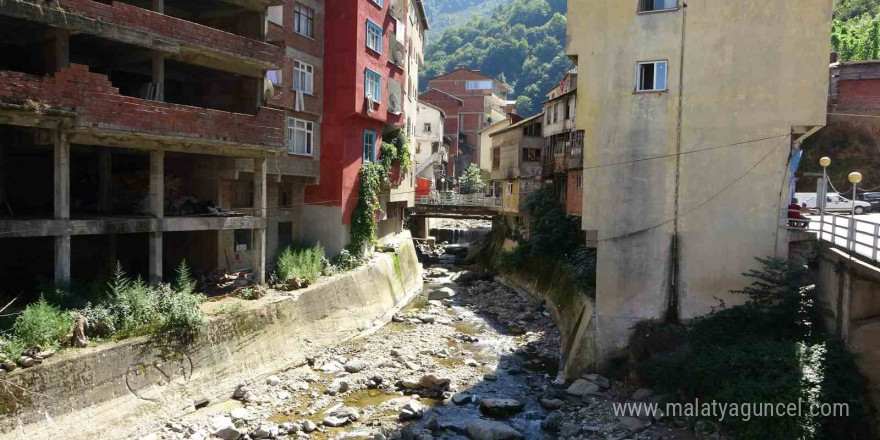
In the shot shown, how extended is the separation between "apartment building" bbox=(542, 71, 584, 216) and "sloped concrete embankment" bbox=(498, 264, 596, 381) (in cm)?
388

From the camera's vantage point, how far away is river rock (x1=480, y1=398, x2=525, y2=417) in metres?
16.5

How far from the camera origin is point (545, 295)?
101ft

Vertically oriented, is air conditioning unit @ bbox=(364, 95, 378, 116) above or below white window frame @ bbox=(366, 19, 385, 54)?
below

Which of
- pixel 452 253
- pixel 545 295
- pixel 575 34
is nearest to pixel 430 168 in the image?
pixel 452 253

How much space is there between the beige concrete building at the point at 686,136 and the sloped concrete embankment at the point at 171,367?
10.1m

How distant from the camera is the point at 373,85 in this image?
93.0 feet

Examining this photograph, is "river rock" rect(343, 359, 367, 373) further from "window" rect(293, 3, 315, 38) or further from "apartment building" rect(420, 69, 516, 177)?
"apartment building" rect(420, 69, 516, 177)

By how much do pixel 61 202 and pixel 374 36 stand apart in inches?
675

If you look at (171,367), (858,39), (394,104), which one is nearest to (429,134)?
(394,104)

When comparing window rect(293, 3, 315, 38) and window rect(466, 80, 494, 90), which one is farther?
window rect(466, 80, 494, 90)

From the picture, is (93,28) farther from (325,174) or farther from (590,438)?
(590,438)

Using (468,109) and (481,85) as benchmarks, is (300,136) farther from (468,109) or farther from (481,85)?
(481,85)

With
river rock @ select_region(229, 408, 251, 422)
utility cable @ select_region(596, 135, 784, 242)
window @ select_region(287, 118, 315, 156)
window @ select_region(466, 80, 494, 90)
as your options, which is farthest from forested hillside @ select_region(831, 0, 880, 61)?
river rock @ select_region(229, 408, 251, 422)

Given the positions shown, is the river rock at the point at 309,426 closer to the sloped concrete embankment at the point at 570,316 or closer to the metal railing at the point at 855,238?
the sloped concrete embankment at the point at 570,316
